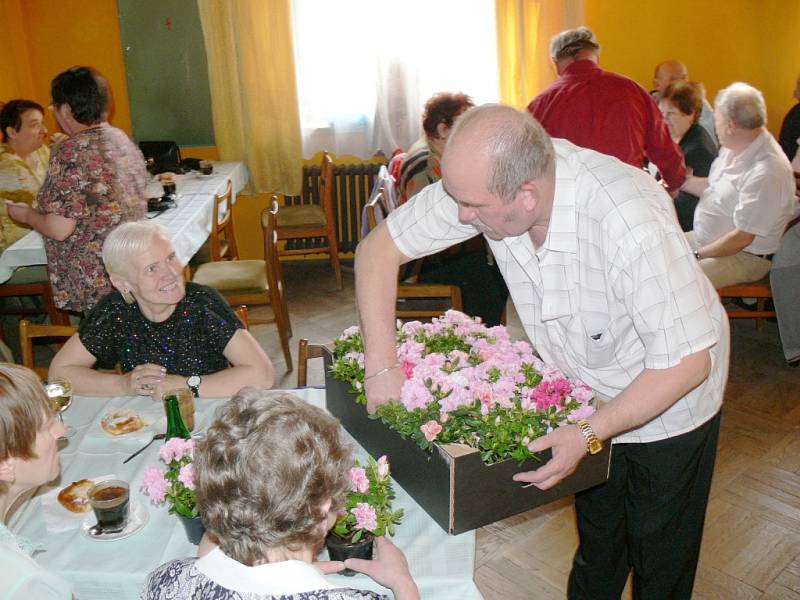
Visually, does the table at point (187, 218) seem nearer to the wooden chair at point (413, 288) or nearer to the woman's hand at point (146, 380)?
the wooden chair at point (413, 288)

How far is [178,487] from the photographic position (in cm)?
141

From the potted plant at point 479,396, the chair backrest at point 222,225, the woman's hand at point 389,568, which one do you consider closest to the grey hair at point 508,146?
the potted plant at point 479,396

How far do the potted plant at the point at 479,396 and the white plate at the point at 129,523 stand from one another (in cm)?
52

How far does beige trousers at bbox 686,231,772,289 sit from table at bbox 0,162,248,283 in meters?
2.60

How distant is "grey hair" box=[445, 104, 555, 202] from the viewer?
143cm

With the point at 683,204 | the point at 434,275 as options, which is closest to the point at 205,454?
the point at 434,275

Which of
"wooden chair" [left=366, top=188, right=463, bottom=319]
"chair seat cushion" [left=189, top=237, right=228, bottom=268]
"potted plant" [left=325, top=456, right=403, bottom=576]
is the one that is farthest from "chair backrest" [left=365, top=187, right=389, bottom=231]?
"potted plant" [left=325, top=456, right=403, bottom=576]

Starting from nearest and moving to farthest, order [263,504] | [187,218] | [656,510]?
[263,504] → [656,510] → [187,218]

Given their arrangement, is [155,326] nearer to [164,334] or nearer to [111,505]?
[164,334]

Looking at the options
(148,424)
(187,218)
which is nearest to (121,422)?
(148,424)

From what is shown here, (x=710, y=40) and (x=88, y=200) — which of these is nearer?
(x=88, y=200)

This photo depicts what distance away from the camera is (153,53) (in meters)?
5.48

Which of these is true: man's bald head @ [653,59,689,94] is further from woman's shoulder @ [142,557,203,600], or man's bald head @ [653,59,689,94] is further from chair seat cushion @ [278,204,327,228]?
woman's shoulder @ [142,557,203,600]

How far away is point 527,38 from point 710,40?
4.99ft
